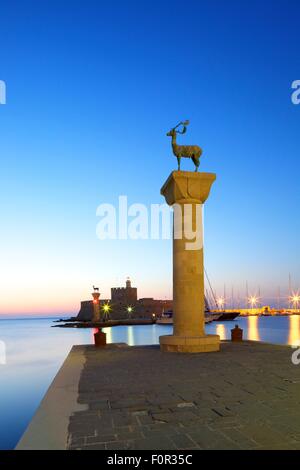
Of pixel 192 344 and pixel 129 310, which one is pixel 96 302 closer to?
pixel 129 310

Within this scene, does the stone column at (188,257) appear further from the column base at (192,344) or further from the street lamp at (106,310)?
the street lamp at (106,310)

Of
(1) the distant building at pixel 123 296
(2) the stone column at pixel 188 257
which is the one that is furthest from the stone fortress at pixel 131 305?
(2) the stone column at pixel 188 257

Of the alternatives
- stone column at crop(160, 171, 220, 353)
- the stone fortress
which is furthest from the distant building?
stone column at crop(160, 171, 220, 353)

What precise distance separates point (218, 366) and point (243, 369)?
0.86 meters

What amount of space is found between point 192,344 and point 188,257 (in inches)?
135

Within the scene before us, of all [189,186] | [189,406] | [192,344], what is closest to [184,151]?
[189,186]

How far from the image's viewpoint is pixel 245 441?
478 cm

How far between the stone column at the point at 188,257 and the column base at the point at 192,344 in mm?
38

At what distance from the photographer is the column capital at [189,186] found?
50.6 ft

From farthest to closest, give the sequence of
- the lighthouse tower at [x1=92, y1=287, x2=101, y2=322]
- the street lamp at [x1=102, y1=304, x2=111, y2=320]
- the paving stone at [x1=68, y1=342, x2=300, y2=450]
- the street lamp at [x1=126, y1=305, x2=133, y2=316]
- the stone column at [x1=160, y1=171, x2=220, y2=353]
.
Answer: the street lamp at [x1=126, y1=305, x2=133, y2=316], the street lamp at [x1=102, y1=304, x2=111, y2=320], the lighthouse tower at [x1=92, y1=287, x2=101, y2=322], the stone column at [x1=160, y1=171, x2=220, y2=353], the paving stone at [x1=68, y1=342, x2=300, y2=450]

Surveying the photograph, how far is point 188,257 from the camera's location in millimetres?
15492

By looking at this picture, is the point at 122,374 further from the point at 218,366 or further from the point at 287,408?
the point at 287,408

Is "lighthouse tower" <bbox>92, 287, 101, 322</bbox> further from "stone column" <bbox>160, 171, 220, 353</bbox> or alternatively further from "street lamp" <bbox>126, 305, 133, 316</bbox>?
"stone column" <bbox>160, 171, 220, 353</bbox>

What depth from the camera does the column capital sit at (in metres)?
15.4
